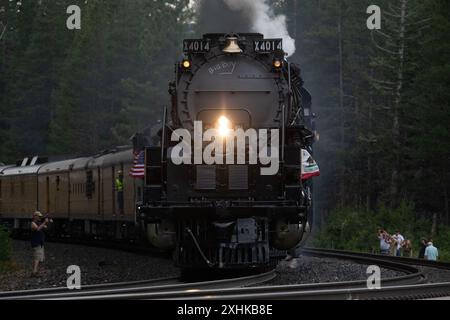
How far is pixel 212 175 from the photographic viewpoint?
14.7 metres

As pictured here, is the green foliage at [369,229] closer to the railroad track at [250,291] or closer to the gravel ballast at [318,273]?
the gravel ballast at [318,273]

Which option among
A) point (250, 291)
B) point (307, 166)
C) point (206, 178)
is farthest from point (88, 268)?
point (250, 291)

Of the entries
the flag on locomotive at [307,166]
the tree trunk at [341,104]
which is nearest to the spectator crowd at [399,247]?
the flag on locomotive at [307,166]

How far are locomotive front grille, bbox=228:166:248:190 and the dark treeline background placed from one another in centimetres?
989

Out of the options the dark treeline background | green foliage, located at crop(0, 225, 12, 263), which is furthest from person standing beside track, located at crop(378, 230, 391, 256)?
green foliage, located at crop(0, 225, 12, 263)

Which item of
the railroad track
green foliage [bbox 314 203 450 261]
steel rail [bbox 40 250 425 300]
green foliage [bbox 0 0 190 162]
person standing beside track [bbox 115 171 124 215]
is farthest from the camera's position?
green foliage [bbox 0 0 190 162]

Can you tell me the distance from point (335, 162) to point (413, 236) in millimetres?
15926

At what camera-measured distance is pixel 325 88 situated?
A: 169ft

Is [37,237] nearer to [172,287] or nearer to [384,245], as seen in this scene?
[172,287]

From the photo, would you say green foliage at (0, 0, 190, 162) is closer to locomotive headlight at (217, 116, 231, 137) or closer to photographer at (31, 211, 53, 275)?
photographer at (31, 211, 53, 275)

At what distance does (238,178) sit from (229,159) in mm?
370

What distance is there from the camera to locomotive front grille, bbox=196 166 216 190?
48.2 feet
